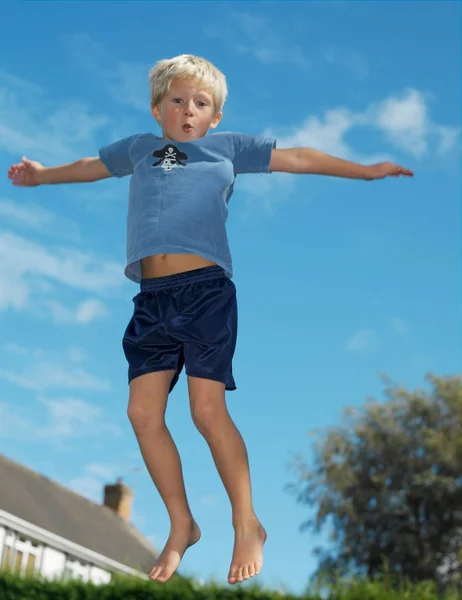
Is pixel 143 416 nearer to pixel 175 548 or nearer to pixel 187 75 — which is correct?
pixel 175 548

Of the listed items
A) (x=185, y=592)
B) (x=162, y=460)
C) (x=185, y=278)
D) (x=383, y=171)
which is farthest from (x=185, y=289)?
(x=185, y=592)

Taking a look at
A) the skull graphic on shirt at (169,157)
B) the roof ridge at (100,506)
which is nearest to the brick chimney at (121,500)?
the roof ridge at (100,506)

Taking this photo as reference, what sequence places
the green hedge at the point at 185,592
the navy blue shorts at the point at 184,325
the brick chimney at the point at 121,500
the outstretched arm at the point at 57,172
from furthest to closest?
the brick chimney at the point at 121,500 → the green hedge at the point at 185,592 → the outstretched arm at the point at 57,172 → the navy blue shorts at the point at 184,325

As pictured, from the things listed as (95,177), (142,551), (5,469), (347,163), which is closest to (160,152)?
(95,177)

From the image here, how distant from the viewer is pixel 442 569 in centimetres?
3347

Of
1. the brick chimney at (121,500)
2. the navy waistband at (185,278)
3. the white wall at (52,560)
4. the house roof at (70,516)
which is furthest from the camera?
the brick chimney at (121,500)

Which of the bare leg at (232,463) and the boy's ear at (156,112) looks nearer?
the bare leg at (232,463)

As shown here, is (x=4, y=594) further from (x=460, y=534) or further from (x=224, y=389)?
(x=460, y=534)

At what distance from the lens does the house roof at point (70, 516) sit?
31.6m

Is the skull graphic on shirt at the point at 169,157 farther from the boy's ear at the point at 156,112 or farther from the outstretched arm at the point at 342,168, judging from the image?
the outstretched arm at the point at 342,168

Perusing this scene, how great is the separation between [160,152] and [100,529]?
32.6 meters

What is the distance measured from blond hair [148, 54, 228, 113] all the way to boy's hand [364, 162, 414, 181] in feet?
2.37

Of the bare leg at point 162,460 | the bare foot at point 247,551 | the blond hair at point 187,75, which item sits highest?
the blond hair at point 187,75

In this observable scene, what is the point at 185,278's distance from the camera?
4172 mm
